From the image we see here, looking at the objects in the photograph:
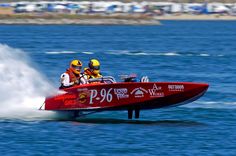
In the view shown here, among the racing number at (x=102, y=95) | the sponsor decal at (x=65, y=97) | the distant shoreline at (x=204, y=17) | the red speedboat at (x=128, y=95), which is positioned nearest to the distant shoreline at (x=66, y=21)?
the distant shoreline at (x=204, y=17)

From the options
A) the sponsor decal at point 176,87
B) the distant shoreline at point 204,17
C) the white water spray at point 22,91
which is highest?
the sponsor decal at point 176,87

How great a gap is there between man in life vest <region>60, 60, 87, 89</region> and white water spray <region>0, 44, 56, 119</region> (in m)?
0.79

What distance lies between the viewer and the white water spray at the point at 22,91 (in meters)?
23.5

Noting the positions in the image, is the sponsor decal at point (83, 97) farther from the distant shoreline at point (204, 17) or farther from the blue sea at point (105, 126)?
the distant shoreline at point (204, 17)

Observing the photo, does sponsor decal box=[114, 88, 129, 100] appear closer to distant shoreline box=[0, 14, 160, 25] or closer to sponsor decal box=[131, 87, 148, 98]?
sponsor decal box=[131, 87, 148, 98]

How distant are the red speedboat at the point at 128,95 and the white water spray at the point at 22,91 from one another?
125 centimetres

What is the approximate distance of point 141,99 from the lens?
2161cm

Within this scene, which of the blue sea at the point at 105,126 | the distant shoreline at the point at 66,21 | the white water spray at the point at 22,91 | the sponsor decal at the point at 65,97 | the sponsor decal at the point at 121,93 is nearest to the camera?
the blue sea at the point at 105,126

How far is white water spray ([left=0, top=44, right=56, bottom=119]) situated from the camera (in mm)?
23500

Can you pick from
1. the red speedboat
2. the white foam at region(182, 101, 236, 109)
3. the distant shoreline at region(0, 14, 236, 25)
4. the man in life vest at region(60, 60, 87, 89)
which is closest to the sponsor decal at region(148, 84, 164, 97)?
the red speedboat

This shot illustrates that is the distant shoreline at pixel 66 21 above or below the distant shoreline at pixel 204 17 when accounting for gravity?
above

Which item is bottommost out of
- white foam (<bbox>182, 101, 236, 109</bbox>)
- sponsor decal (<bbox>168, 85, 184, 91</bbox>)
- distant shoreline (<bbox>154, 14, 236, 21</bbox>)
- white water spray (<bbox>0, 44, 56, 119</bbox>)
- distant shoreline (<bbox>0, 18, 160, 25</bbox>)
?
distant shoreline (<bbox>154, 14, 236, 21</bbox>)

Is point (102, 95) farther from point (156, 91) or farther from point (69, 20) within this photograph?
point (69, 20)

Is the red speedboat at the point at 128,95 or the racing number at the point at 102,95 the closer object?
the red speedboat at the point at 128,95
